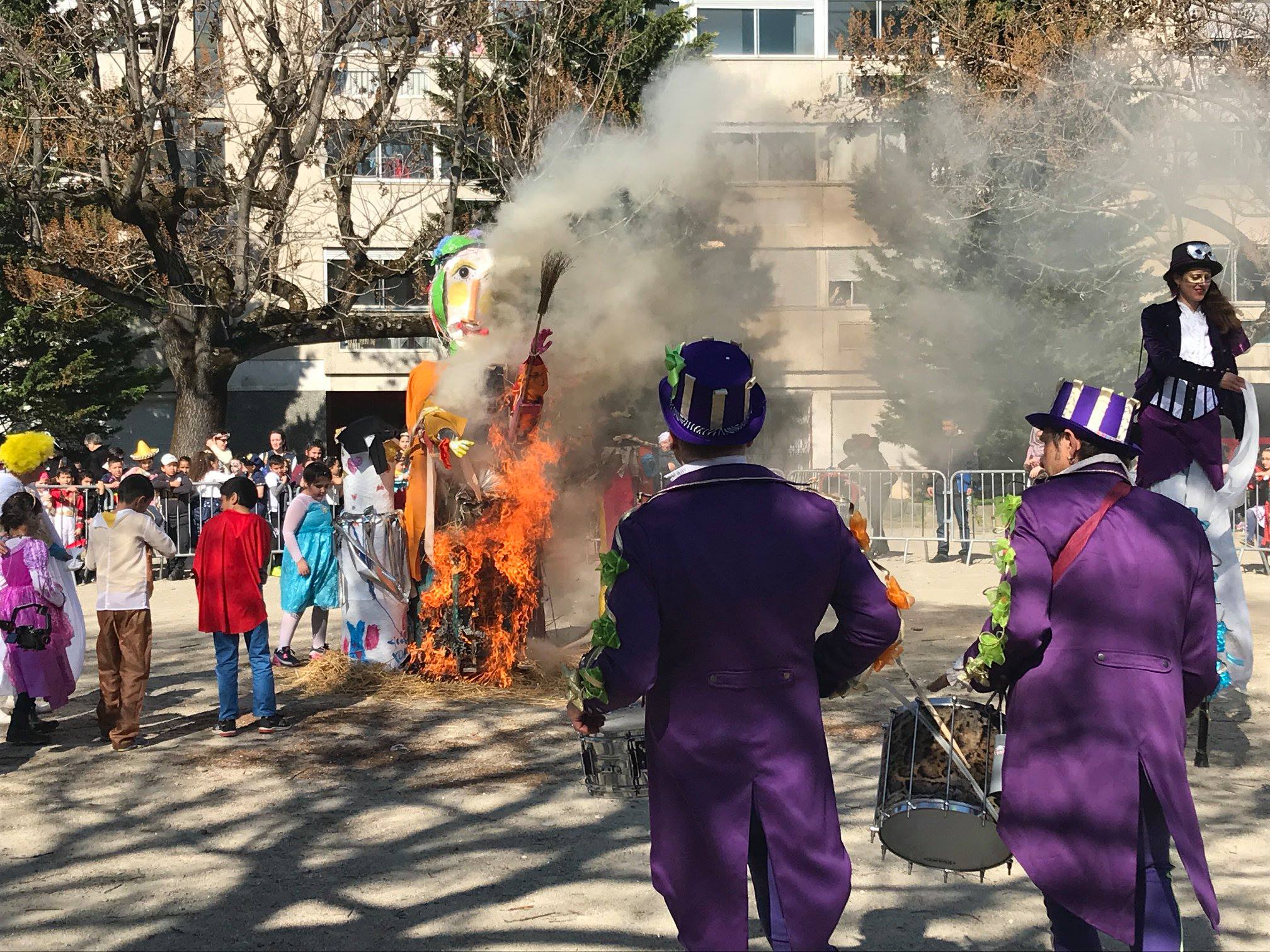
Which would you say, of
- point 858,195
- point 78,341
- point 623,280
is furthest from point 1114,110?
point 78,341

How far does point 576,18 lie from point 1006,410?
421 inches

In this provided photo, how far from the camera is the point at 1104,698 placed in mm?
3578

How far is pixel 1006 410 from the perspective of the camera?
2478 cm

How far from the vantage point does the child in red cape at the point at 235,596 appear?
7520 millimetres

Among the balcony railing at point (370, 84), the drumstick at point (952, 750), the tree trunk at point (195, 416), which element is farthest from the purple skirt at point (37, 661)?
the balcony railing at point (370, 84)

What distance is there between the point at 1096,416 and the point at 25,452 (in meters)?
6.47

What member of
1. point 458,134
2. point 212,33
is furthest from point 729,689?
point 458,134

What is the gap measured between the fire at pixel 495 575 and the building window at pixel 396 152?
11.9m

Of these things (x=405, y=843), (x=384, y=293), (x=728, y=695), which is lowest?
(x=405, y=843)

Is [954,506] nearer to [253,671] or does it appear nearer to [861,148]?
[861,148]

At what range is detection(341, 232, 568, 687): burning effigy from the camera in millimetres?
8812

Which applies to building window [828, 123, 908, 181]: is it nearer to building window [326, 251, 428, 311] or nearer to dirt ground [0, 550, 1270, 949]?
dirt ground [0, 550, 1270, 949]

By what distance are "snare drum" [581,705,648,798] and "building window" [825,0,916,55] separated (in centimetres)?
1912

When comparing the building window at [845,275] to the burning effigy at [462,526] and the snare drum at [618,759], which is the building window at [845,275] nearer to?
the burning effigy at [462,526]
